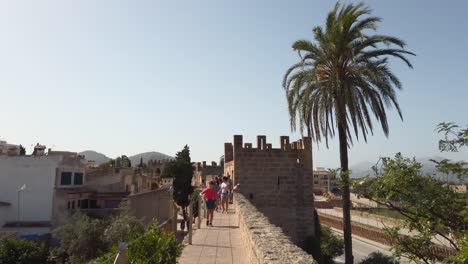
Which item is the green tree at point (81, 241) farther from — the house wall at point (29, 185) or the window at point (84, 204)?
the window at point (84, 204)

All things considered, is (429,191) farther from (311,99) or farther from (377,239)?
(377,239)

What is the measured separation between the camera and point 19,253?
56.7 feet

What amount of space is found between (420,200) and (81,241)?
784 inches

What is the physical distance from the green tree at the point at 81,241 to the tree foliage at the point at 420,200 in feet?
61.5

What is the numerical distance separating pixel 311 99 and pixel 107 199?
2388 centimetres

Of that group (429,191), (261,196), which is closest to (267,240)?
(429,191)

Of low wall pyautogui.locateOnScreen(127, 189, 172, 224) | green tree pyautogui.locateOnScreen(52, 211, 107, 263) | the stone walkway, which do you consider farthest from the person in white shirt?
low wall pyautogui.locateOnScreen(127, 189, 172, 224)

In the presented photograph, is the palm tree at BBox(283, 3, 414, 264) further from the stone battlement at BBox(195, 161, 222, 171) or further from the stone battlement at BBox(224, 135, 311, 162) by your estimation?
the stone battlement at BBox(195, 161, 222, 171)

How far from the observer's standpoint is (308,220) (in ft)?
60.1

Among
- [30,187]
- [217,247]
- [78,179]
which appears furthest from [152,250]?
[78,179]

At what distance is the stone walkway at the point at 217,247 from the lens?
8.11 meters

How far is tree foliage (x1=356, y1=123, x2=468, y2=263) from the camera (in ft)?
18.6

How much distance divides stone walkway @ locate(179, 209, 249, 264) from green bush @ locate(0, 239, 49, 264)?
951 cm

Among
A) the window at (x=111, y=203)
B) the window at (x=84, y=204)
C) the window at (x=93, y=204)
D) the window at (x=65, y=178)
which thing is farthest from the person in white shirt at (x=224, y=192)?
the window at (x=93, y=204)
